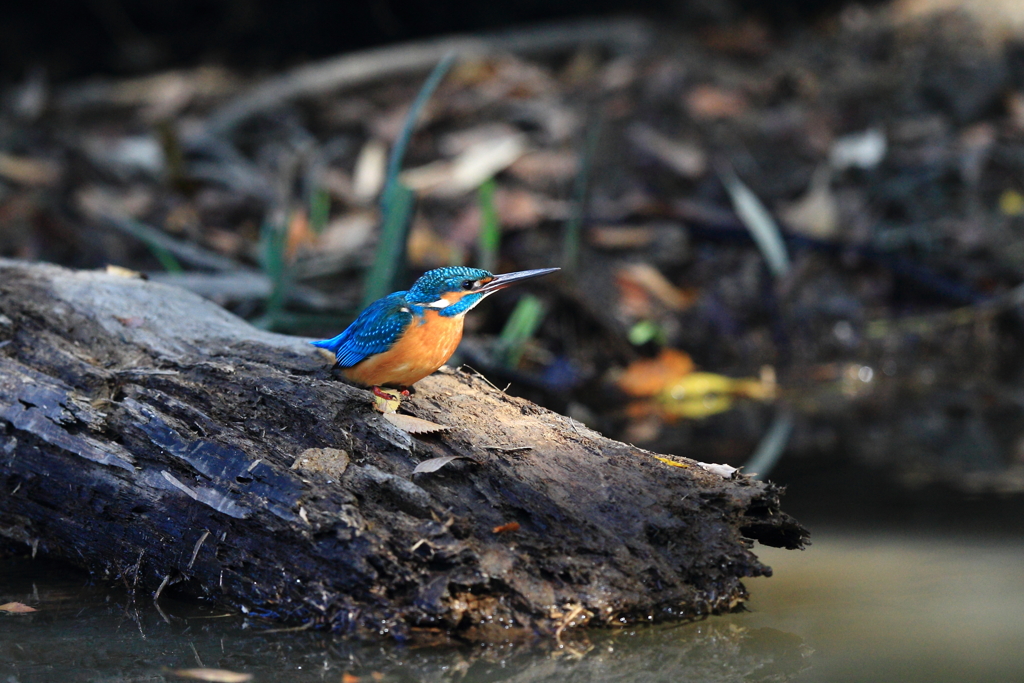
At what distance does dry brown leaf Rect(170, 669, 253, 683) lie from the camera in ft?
6.45

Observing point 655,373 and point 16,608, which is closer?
point 16,608

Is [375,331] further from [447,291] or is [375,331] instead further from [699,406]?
[699,406]

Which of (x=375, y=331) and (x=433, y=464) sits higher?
(x=375, y=331)

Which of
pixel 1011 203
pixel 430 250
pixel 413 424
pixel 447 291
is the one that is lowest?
pixel 413 424

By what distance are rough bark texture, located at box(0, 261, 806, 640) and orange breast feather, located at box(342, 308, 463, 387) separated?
3.4 inches

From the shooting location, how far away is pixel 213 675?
1.99 metres

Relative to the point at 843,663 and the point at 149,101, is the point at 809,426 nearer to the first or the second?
the point at 843,663

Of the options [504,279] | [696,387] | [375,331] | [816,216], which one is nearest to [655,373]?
[696,387]

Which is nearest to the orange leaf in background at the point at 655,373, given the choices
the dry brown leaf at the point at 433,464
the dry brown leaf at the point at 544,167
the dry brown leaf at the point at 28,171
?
the dry brown leaf at the point at 544,167

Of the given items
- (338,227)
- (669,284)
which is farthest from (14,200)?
(669,284)

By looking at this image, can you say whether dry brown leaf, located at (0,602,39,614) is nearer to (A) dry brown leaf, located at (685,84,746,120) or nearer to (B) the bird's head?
(B) the bird's head

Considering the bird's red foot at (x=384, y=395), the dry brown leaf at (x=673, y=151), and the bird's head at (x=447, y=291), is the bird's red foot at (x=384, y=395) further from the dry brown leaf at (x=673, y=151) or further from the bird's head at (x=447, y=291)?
the dry brown leaf at (x=673, y=151)

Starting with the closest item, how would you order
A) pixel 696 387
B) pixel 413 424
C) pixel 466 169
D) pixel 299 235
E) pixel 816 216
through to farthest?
pixel 413 424
pixel 696 387
pixel 299 235
pixel 816 216
pixel 466 169

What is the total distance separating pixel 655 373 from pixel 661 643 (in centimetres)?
287
